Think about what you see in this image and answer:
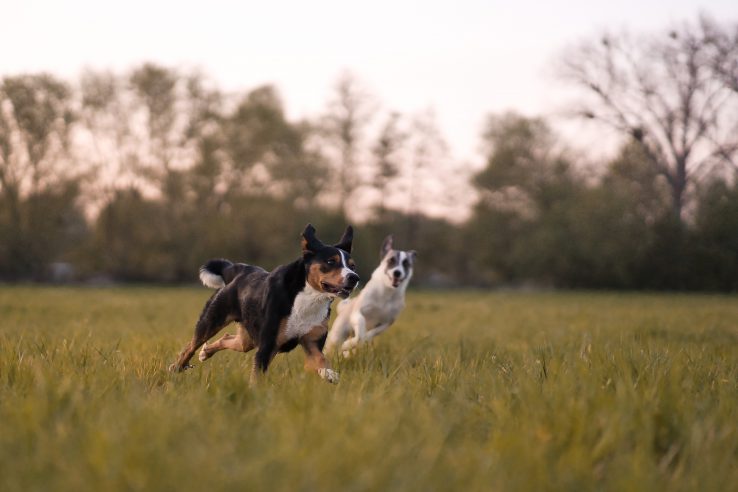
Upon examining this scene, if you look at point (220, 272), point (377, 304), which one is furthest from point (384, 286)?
point (220, 272)

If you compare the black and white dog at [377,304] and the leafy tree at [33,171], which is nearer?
the black and white dog at [377,304]

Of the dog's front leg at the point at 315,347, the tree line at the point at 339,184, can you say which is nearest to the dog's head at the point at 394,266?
the dog's front leg at the point at 315,347

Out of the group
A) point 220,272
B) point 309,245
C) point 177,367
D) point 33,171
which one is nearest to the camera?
point 309,245

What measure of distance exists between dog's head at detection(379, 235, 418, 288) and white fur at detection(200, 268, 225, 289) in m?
3.17

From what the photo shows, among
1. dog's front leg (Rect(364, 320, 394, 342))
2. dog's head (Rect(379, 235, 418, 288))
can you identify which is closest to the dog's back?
dog's front leg (Rect(364, 320, 394, 342))

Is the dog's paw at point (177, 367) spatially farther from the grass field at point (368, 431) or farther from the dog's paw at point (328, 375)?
the dog's paw at point (328, 375)

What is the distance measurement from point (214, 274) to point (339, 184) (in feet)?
124

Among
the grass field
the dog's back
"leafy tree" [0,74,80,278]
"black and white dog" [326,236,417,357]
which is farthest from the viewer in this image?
"leafy tree" [0,74,80,278]

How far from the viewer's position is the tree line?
3534 cm

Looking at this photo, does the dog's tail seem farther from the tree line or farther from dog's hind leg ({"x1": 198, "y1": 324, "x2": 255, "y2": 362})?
the tree line

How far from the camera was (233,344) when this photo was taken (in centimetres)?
621

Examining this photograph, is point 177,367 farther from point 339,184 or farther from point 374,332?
point 339,184

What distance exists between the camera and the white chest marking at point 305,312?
5504 millimetres

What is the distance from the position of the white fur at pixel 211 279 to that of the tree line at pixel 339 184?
30369 mm
